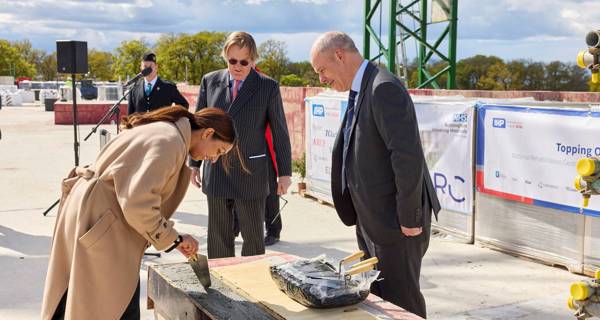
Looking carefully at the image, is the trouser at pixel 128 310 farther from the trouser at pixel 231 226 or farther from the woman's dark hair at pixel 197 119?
the trouser at pixel 231 226

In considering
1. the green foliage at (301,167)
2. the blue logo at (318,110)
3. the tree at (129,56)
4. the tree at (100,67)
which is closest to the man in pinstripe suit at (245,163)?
the blue logo at (318,110)

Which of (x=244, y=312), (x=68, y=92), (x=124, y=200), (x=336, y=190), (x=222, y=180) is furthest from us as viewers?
(x=68, y=92)

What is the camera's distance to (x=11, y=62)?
8094cm

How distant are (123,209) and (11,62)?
85.9 metres

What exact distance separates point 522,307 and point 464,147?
Answer: 7.64 feet

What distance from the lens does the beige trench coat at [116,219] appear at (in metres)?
2.76

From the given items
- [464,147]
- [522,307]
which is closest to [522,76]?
[464,147]

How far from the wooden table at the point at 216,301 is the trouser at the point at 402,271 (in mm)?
397

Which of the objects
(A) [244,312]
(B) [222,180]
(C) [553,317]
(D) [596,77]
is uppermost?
(D) [596,77]

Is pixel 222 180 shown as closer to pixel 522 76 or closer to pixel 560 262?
pixel 560 262

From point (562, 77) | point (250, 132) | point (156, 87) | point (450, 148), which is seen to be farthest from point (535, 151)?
point (562, 77)

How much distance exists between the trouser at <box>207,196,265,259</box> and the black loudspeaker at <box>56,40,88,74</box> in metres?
4.86

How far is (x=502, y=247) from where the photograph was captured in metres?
6.74

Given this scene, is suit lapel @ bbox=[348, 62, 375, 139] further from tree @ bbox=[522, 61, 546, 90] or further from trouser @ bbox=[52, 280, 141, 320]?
tree @ bbox=[522, 61, 546, 90]
